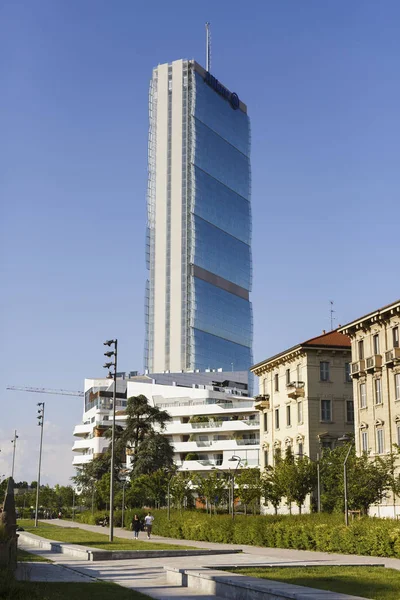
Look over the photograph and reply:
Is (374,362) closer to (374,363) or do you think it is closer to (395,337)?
(374,363)

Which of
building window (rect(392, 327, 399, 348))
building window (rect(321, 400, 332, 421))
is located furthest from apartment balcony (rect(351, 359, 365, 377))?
building window (rect(321, 400, 332, 421))

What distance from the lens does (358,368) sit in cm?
6550

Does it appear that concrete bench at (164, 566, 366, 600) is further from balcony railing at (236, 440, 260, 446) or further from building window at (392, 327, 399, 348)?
balcony railing at (236, 440, 260, 446)

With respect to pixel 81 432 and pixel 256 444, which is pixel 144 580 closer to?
pixel 256 444

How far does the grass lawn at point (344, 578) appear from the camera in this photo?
19.0 meters

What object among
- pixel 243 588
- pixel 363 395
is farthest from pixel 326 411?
pixel 243 588

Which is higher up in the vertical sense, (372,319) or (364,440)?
(372,319)

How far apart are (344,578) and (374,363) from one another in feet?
136

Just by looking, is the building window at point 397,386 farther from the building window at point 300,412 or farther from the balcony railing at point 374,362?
the building window at point 300,412

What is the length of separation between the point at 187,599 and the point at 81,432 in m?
142

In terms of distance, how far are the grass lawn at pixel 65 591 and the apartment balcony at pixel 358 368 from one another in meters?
43.6

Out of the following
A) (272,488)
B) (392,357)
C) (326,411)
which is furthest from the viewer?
(326,411)

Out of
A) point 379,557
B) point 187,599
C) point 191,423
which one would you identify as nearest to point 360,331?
point 379,557

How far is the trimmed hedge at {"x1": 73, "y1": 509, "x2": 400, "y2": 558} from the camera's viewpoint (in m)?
34.8
